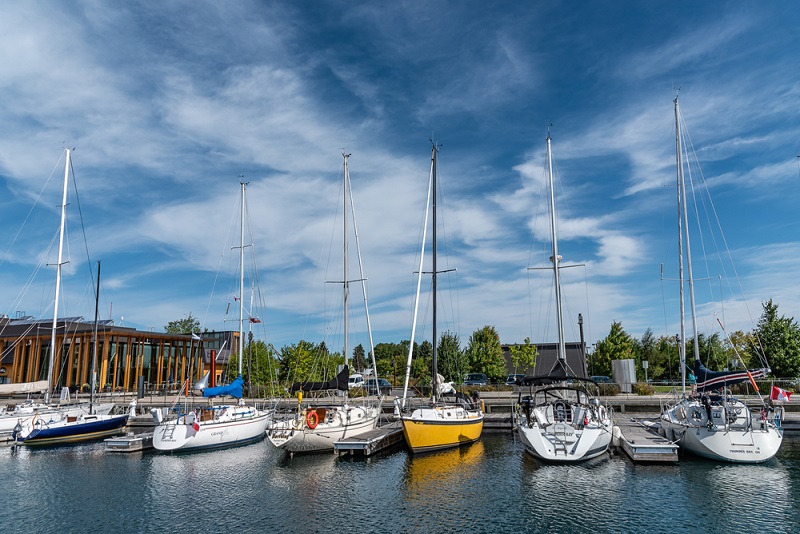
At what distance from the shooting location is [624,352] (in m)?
55.8

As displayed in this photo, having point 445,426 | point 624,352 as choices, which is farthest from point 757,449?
point 624,352

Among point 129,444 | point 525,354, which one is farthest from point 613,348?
point 129,444

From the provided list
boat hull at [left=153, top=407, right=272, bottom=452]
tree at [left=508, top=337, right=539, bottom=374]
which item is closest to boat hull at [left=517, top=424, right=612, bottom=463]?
boat hull at [left=153, top=407, right=272, bottom=452]

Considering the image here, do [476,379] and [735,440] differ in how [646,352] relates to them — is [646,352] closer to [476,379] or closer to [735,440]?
[476,379]

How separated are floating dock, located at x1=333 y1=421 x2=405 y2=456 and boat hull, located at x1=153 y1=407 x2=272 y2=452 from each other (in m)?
A: 6.99

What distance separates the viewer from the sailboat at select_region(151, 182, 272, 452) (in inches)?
1088

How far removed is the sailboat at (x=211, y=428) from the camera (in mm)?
27625

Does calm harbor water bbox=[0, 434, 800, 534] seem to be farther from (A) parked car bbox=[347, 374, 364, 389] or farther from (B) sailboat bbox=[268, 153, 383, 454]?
(A) parked car bbox=[347, 374, 364, 389]

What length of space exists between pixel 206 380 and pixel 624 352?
42.5 m

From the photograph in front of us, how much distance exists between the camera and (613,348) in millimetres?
56250

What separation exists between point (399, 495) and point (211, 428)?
14.0m

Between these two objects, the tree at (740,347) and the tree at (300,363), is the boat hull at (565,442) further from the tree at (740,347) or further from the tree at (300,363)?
the tree at (740,347)

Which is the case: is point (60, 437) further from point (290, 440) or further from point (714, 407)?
point (714, 407)

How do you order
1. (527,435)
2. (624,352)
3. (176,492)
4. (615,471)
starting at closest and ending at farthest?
1. (176,492)
2. (615,471)
3. (527,435)
4. (624,352)
